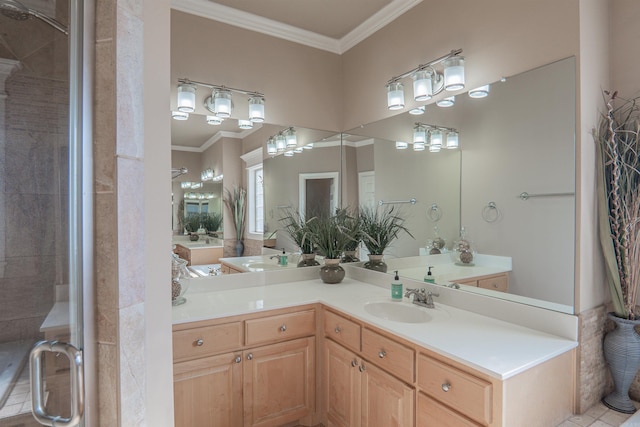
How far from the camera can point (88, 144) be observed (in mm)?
830

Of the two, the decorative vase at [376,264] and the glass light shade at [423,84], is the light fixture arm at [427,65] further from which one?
the decorative vase at [376,264]

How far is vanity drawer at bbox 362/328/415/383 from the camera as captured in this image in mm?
1512

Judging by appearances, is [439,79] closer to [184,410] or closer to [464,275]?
[464,275]

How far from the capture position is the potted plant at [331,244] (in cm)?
257

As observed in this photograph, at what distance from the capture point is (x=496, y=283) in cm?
179

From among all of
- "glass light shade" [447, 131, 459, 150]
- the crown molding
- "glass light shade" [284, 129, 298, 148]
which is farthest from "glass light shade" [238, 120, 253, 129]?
"glass light shade" [447, 131, 459, 150]

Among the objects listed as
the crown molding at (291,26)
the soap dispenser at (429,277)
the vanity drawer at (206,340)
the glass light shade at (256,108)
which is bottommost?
the vanity drawer at (206,340)

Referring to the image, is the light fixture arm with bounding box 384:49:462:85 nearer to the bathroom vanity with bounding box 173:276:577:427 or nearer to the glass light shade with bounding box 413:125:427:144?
the glass light shade with bounding box 413:125:427:144

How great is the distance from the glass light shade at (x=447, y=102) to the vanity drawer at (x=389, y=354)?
1421 millimetres

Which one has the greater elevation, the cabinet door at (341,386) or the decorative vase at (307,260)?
the decorative vase at (307,260)

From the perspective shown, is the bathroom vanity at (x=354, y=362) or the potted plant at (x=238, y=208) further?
the potted plant at (x=238, y=208)

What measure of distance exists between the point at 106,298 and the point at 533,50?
2.05m

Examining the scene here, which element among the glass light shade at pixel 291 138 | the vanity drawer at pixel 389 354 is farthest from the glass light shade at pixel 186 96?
the vanity drawer at pixel 389 354

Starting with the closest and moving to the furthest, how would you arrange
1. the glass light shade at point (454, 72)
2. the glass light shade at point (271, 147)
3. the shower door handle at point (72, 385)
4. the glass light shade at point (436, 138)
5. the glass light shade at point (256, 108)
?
the shower door handle at point (72, 385) → the glass light shade at point (454, 72) → the glass light shade at point (436, 138) → the glass light shade at point (256, 108) → the glass light shade at point (271, 147)
